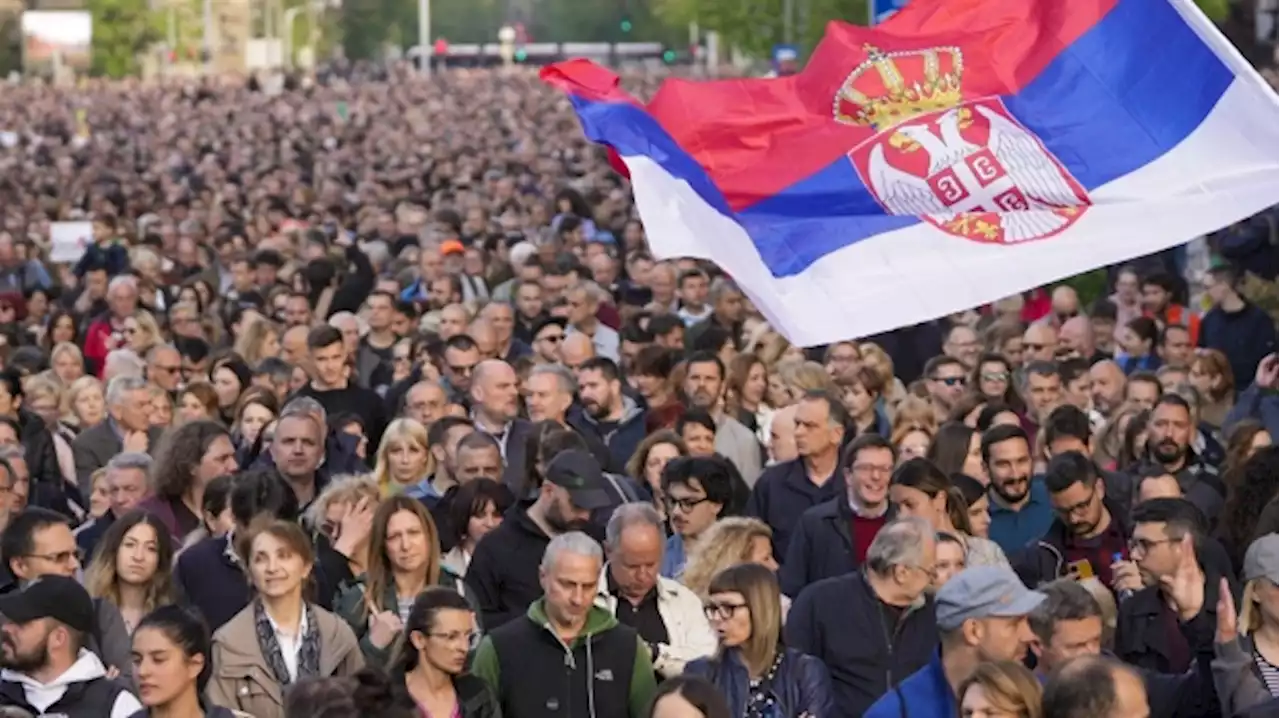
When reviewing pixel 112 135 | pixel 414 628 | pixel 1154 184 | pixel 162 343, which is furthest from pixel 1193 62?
pixel 112 135

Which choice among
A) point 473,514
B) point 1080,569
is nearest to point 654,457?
point 473,514

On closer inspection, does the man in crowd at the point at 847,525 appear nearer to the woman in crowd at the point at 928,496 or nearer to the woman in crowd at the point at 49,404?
the woman in crowd at the point at 928,496

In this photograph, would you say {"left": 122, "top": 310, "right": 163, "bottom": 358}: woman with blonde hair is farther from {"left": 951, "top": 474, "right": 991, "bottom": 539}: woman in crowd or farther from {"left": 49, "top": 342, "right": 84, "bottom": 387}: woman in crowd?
{"left": 951, "top": 474, "right": 991, "bottom": 539}: woman in crowd

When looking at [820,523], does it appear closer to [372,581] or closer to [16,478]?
[372,581]

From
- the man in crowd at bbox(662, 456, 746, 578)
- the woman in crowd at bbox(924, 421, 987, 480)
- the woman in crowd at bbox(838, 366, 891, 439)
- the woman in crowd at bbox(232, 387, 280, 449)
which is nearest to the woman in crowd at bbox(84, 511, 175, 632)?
the man in crowd at bbox(662, 456, 746, 578)

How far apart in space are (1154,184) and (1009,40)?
800 mm

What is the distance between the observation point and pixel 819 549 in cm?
1277

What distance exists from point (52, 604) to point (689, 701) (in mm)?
2195

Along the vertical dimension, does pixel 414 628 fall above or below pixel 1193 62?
below

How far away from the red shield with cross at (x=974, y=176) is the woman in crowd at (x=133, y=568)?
104 inches

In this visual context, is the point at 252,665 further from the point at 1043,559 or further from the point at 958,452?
the point at 958,452

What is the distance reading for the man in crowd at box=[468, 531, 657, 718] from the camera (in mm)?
10750

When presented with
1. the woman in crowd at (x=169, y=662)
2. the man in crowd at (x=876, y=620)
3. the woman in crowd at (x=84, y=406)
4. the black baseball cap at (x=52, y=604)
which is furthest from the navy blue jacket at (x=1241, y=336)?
the woman in crowd at (x=169, y=662)

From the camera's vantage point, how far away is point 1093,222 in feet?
37.3
